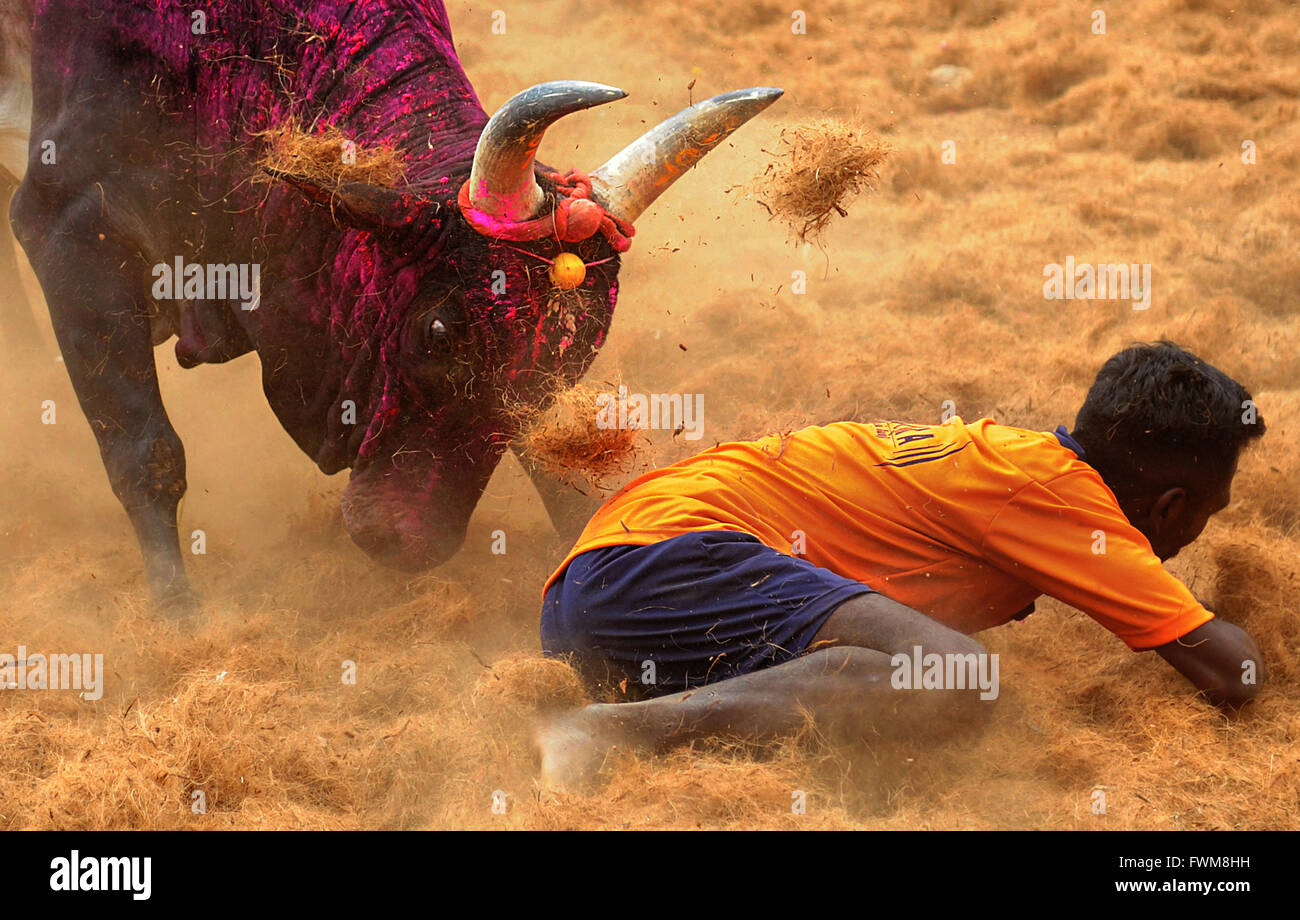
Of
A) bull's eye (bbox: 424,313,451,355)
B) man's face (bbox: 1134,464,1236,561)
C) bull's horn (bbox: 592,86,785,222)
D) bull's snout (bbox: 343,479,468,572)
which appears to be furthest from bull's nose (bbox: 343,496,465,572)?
man's face (bbox: 1134,464,1236,561)

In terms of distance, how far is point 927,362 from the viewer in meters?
5.24

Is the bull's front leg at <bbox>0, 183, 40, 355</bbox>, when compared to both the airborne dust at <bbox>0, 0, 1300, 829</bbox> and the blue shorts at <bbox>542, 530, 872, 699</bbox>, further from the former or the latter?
the blue shorts at <bbox>542, 530, 872, 699</bbox>

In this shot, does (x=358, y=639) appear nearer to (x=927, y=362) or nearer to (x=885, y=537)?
(x=885, y=537)

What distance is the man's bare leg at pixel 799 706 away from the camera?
2.75m

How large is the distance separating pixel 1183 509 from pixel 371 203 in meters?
2.30

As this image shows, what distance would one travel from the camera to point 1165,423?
307cm

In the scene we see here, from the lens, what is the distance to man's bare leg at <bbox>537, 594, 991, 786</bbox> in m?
2.75

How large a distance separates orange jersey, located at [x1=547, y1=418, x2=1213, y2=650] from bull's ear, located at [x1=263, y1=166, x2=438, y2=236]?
101cm

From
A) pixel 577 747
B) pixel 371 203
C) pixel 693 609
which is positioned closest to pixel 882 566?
pixel 693 609

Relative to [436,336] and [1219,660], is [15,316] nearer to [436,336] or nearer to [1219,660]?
[436,336]

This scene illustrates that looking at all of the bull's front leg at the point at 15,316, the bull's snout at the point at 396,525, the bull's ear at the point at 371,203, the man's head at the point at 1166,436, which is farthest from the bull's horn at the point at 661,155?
the bull's front leg at the point at 15,316

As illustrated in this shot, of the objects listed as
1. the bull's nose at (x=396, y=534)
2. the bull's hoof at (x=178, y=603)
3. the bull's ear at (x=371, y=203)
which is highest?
the bull's ear at (x=371, y=203)

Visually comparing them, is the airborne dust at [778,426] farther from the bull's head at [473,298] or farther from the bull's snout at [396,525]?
the bull's head at [473,298]

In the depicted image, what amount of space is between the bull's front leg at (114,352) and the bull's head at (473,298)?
617 mm
